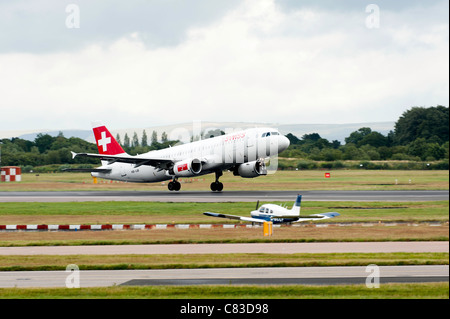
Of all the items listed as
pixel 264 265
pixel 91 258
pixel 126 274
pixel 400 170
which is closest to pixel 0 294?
pixel 126 274

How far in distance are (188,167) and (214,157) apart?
2567mm

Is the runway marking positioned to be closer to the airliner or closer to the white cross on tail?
the airliner

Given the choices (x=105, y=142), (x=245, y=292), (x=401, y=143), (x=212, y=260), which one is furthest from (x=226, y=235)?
(x=401, y=143)

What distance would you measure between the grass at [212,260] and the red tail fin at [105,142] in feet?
154

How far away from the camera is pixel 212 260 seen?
80.5 ft

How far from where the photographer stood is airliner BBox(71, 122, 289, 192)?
57812 mm

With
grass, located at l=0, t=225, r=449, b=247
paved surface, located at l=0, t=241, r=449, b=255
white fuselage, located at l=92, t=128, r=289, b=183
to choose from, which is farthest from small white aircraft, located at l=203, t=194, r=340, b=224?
white fuselage, located at l=92, t=128, r=289, b=183

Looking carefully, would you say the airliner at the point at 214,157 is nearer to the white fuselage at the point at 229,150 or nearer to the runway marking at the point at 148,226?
the white fuselage at the point at 229,150

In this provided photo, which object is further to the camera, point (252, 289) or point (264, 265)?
point (264, 265)

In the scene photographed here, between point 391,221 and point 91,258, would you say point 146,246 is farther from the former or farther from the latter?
point 391,221

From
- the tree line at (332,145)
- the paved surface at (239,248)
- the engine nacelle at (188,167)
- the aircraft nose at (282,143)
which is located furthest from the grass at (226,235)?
the tree line at (332,145)

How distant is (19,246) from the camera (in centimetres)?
2977
